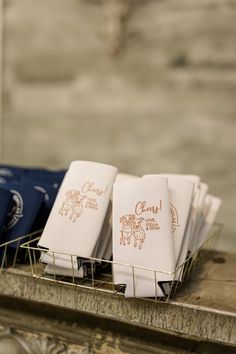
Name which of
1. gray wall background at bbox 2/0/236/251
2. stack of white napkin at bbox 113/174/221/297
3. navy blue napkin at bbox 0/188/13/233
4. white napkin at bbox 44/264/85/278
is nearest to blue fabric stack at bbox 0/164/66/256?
navy blue napkin at bbox 0/188/13/233

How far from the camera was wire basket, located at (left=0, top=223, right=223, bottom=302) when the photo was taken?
85 centimetres

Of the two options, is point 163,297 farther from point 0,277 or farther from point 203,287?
point 0,277

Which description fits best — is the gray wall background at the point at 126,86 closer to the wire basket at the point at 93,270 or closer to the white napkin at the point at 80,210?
the wire basket at the point at 93,270

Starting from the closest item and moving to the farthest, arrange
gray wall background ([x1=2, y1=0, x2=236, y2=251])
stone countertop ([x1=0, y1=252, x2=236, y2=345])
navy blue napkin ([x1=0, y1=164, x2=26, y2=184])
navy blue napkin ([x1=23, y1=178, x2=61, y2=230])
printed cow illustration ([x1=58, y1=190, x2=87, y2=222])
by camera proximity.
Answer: stone countertop ([x1=0, y1=252, x2=236, y2=345]) < printed cow illustration ([x1=58, y1=190, x2=87, y2=222]) < navy blue napkin ([x1=23, y1=178, x2=61, y2=230]) < navy blue napkin ([x1=0, y1=164, x2=26, y2=184]) < gray wall background ([x1=2, y1=0, x2=236, y2=251])

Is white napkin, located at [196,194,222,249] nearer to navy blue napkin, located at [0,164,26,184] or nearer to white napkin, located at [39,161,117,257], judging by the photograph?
white napkin, located at [39,161,117,257]

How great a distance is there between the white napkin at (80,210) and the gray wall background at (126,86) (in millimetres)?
956

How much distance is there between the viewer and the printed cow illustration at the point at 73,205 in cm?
95

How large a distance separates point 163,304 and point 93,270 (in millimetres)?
164

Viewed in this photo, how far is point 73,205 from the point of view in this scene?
957 mm

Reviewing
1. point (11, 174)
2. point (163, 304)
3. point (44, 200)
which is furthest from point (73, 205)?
point (11, 174)

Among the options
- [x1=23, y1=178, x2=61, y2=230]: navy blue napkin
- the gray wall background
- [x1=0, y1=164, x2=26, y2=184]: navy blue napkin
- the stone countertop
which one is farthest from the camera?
the gray wall background

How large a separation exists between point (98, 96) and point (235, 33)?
0.59m

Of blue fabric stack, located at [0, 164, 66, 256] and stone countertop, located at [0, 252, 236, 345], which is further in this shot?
blue fabric stack, located at [0, 164, 66, 256]

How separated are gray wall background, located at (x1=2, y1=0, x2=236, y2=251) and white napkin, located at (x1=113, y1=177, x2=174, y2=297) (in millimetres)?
1017
